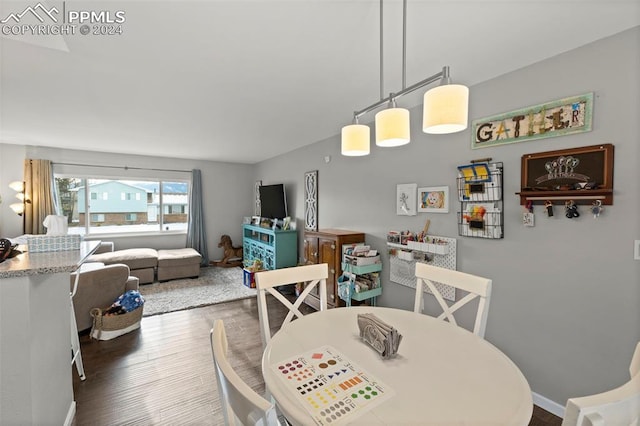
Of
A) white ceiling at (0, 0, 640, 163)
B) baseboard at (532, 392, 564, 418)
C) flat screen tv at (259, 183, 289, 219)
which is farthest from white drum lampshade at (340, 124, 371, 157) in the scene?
flat screen tv at (259, 183, 289, 219)

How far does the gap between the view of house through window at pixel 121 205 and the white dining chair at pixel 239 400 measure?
592 centimetres

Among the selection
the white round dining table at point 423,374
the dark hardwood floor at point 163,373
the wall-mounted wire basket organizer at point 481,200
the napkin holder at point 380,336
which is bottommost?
the dark hardwood floor at point 163,373

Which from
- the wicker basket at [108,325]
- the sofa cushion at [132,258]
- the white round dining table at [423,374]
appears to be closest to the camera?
the white round dining table at [423,374]

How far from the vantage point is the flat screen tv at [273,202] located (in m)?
4.91

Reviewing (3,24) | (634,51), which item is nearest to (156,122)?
(3,24)

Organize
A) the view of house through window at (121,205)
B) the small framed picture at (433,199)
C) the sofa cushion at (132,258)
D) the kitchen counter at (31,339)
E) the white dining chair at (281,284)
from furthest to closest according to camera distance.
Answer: the view of house through window at (121,205)
the sofa cushion at (132,258)
the small framed picture at (433,199)
the white dining chair at (281,284)
the kitchen counter at (31,339)

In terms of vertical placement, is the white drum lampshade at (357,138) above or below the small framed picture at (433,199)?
above

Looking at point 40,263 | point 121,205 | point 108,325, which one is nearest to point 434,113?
point 40,263

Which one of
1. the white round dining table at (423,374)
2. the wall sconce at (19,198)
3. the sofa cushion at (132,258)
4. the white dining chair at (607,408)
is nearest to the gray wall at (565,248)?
the white round dining table at (423,374)

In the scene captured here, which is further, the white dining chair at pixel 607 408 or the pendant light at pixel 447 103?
the pendant light at pixel 447 103

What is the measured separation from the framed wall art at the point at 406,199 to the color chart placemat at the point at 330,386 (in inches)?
73.2

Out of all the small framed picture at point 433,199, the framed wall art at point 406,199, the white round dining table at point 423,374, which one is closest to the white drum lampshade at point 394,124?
the white round dining table at point 423,374

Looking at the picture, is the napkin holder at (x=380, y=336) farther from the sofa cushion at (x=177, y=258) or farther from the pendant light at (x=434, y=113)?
the sofa cushion at (x=177, y=258)

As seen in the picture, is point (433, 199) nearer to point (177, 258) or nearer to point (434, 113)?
point (434, 113)
